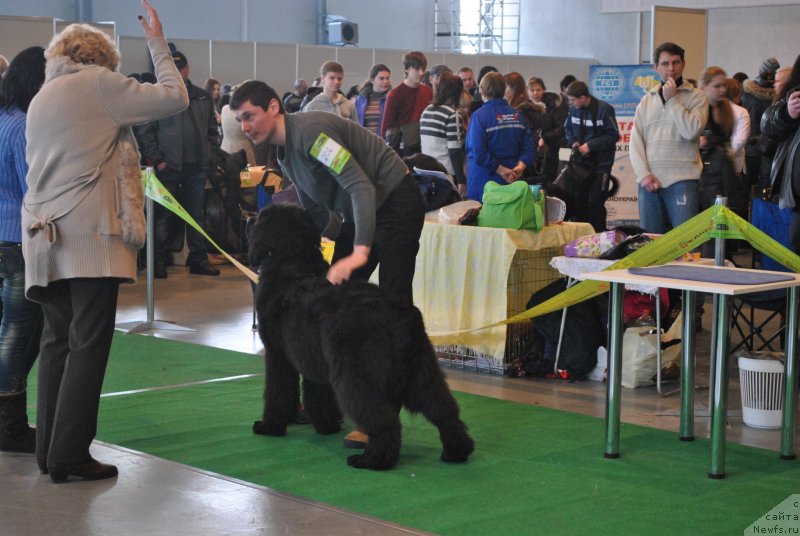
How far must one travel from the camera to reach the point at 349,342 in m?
3.81

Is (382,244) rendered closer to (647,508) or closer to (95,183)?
(95,183)

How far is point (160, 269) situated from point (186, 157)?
105 centimetres

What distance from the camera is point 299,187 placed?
4.35 meters

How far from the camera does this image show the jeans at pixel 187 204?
9.46 metres

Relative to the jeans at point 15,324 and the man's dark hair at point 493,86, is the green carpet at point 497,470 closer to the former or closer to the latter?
the jeans at point 15,324

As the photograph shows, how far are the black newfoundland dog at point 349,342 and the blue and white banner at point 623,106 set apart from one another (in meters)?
6.08

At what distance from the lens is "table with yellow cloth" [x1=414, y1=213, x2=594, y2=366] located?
233 inches

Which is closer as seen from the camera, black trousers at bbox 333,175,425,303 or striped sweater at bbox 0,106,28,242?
striped sweater at bbox 0,106,28,242

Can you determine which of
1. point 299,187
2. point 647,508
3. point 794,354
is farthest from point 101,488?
point 794,354

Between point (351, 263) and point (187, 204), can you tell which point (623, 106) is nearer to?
point (187, 204)

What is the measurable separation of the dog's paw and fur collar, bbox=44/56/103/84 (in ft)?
5.39

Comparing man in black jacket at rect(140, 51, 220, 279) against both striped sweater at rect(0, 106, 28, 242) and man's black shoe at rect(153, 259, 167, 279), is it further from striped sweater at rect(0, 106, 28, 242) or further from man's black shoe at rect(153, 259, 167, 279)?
striped sweater at rect(0, 106, 28, 242)

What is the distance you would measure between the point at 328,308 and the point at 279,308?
1.11 feet

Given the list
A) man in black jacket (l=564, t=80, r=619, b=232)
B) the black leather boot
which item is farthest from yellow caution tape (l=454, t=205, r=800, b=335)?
man in black jacket (l=564, t=80, r=619, b=232)
